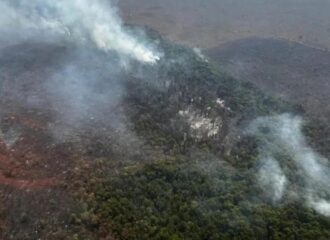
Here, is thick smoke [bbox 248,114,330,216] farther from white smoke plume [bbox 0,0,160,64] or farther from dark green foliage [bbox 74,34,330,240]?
white smoke plume [bbox 0,0,160,64]

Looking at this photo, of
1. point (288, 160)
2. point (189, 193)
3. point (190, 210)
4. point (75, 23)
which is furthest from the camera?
point (75, 23)

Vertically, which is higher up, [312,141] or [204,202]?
[312,141]

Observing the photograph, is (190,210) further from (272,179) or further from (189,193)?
(272,179)

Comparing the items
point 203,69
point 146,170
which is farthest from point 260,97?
point 146,170

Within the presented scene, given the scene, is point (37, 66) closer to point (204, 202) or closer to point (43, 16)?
point (43, 16)

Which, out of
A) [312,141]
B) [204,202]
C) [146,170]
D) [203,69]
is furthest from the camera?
[203,69]

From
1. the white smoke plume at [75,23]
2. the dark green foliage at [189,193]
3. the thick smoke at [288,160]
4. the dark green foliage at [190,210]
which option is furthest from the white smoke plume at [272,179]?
the white smoke plume at [75,23]

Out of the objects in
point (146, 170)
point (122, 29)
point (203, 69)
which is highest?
point (122, 29)

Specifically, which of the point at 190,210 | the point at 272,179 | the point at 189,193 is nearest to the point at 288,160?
the point at 272,179

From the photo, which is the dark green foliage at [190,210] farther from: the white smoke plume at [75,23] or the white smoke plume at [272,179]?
the white smoke plume at [75,23]
